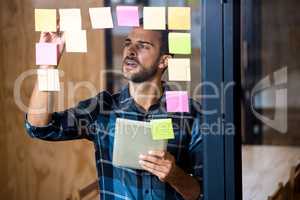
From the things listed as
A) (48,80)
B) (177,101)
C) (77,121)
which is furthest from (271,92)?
(48,80)

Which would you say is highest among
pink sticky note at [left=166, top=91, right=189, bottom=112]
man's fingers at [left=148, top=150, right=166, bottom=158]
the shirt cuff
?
pink sticky note at [left=166, top=91, right=189, bottom=112]

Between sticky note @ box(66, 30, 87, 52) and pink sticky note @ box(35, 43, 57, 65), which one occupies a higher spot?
sticky note @ box(66, 30, 87, 52)

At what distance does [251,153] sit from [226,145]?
0.62 feet

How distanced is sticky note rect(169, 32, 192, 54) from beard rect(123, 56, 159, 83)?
8cm

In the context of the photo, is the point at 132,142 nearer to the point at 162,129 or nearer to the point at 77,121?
the point at 162,129

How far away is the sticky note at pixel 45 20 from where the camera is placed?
165cm

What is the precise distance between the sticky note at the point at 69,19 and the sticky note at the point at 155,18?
0.27 m

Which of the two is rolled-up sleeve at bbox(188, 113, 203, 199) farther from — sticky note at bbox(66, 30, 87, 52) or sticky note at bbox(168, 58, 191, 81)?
sticky note at bbox(66, 30, 87, 52)

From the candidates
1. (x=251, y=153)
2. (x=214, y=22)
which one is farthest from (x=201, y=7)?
(x=251, y=153)

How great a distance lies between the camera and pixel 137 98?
1676 millimetres

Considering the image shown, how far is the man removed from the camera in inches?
63.9

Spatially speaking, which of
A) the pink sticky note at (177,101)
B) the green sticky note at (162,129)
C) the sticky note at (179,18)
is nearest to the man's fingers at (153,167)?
the green sticky note at (162,129)

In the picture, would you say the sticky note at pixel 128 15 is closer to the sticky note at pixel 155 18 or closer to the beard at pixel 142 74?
the sticky note at pixel 155 18

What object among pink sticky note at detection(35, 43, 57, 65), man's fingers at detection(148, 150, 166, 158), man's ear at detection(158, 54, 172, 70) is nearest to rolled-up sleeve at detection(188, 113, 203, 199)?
man's fingers at detection(148, 150, 166, 158)
